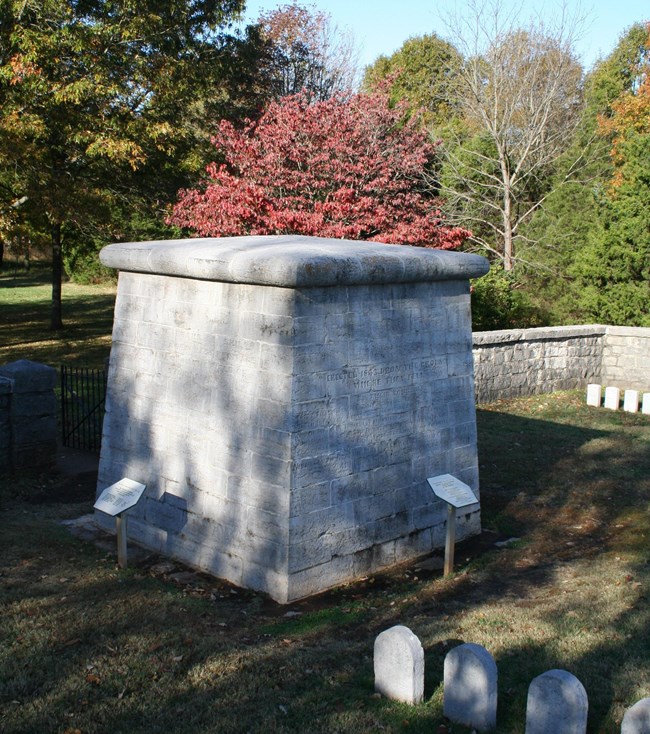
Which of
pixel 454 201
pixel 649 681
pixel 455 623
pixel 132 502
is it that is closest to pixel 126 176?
pixel 454 201

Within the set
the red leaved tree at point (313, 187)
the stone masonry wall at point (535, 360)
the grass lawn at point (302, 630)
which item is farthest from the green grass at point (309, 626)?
the red leaved tree at point (313, 187)

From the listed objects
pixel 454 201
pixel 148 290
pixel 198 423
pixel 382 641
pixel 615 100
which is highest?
pixel 615 100

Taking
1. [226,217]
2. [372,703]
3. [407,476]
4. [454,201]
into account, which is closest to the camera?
[372,703]

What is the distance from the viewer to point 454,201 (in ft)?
73.5

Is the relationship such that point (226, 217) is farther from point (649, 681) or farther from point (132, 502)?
point (649, 681)

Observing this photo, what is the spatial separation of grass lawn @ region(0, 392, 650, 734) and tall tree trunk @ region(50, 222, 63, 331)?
500 inches

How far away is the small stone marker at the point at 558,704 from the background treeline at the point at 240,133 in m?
13.7

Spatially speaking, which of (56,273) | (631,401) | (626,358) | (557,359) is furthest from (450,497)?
(56,273)

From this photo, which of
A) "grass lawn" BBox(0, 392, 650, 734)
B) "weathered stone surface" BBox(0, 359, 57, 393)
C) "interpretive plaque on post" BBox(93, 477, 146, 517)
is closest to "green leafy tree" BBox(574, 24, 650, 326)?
"grass lawn" BBox(0, 392, 650, 734)

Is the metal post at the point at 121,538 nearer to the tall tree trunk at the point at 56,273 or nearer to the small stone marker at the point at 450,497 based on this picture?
the small stone marker at the point at 450,497

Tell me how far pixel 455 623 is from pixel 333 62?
2982cm

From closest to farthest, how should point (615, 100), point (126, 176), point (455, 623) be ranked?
point (455, 623)
point (126, 176)
point (615, 100)

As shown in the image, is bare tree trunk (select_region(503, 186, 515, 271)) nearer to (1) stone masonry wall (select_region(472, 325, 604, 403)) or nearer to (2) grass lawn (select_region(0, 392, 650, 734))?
(1) stone masonry wall (select_region(472, 325, 604, 403))

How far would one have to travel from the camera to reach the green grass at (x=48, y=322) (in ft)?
61.4
